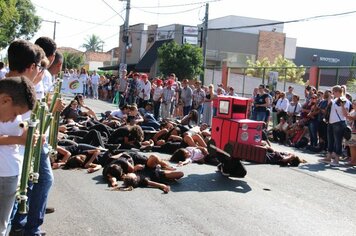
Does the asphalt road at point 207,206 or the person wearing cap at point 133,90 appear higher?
the person wearing cap at point 133,90

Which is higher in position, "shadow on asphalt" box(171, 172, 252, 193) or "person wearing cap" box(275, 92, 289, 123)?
"person wearing cap" box(275, 92, 289, 123)

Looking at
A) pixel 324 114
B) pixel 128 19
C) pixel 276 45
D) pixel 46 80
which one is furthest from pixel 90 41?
pixel 46 80

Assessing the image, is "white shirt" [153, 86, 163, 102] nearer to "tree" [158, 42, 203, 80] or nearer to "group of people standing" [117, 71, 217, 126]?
"group of people standing" [117, 71, 217, 126]

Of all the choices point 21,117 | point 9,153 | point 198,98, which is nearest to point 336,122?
point 198,98

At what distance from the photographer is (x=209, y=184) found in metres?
8.05

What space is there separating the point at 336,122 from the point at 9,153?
971 cm

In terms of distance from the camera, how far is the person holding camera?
37.5 ft

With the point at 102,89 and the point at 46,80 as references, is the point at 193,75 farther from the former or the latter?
the point at 46,80

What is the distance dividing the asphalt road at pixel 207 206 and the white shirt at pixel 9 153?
2.11 m

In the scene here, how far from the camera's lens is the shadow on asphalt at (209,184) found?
302 inches

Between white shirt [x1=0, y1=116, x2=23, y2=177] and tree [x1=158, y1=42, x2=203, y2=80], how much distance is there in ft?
96.1

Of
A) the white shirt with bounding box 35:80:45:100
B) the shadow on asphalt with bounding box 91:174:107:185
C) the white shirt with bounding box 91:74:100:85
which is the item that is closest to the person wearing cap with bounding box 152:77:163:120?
the shadow on asphalt with bounding box 91:174:107:185

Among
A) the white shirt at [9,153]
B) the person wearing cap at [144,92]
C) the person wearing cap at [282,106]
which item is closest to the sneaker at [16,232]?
the white shirt at [9,153]

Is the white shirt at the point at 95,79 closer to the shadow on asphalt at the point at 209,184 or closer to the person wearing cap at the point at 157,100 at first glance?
the person wearing cap at the point at 157,100
